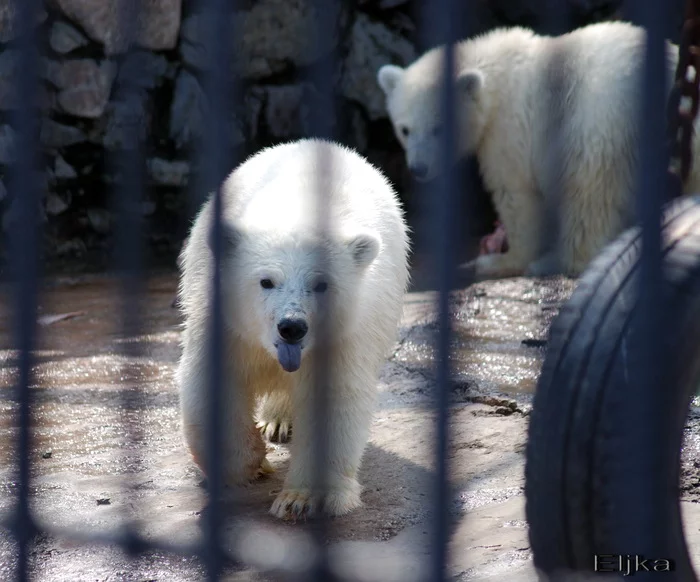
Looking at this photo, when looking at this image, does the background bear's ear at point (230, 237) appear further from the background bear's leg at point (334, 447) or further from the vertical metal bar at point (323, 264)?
the background bear's leg at point (334, 447)

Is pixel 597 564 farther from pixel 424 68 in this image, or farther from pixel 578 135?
pixel 424 68

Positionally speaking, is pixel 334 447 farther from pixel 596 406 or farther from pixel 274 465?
pixel 596 406

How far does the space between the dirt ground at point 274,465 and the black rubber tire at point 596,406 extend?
22 cm

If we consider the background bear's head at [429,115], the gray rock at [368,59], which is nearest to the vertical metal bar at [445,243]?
the background bear's head at [429,115]

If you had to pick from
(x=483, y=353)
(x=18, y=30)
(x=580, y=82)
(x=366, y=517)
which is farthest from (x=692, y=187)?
(x=18, y=30)

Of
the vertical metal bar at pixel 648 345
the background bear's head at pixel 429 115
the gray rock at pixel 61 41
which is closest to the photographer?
the vertical metal bar at pixel 648 345

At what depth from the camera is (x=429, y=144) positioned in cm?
624

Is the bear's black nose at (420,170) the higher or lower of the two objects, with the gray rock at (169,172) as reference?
higher

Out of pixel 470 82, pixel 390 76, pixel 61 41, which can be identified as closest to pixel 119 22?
pixel 61 41

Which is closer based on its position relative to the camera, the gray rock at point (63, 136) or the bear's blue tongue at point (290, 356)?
the bear's blue tongue at point (290, 356)

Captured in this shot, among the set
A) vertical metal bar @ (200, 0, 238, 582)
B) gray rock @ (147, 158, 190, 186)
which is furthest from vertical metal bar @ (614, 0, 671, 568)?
gray rock @ (147, 158, 190, 186)

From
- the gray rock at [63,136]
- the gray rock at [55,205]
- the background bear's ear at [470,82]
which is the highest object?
the background bear's ear at [470,82]

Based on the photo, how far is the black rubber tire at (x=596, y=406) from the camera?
1714 millimetres

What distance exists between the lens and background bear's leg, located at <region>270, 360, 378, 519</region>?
9.31 feet
